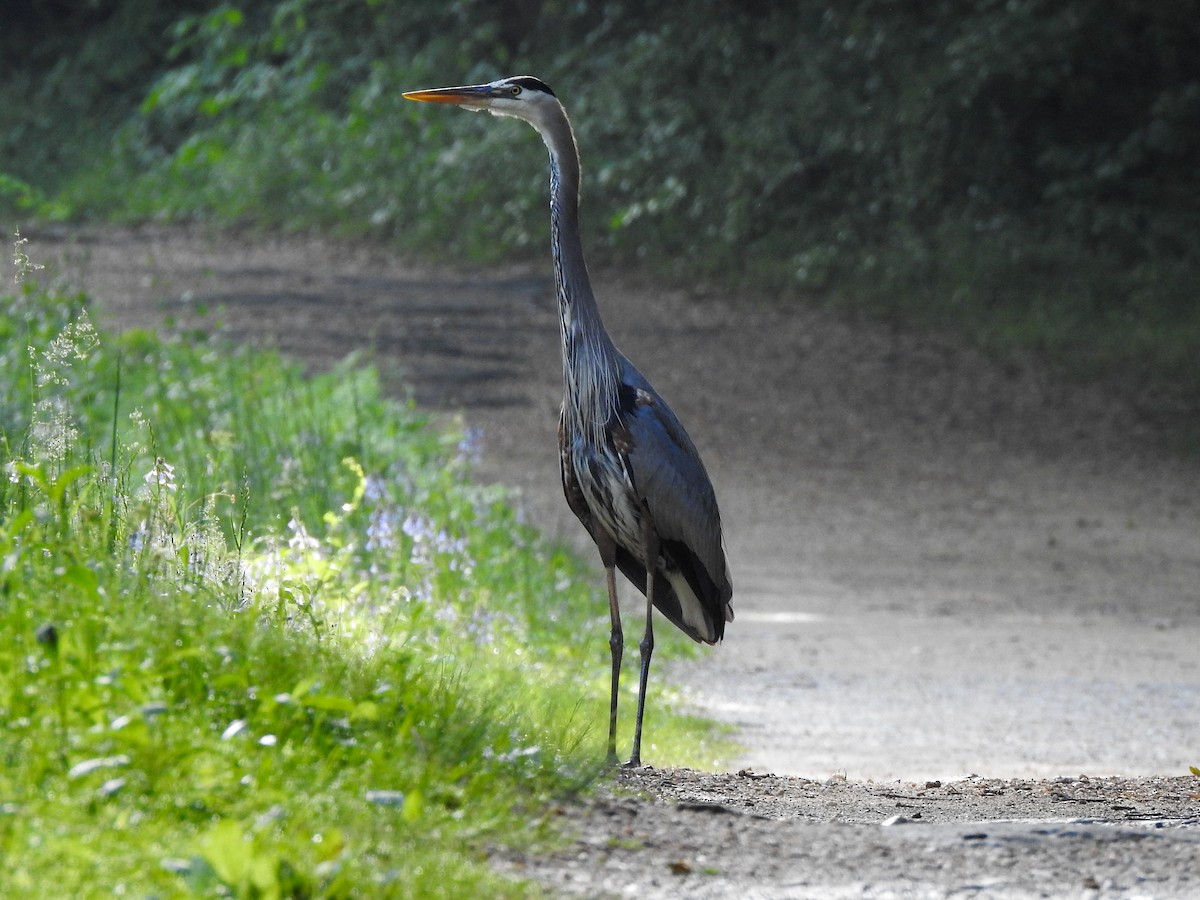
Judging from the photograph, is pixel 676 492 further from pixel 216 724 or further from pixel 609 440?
pixel 216 724

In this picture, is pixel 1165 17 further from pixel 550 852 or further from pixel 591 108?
pixel 550 852

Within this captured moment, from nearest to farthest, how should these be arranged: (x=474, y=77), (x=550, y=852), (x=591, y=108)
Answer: (x=550, y=852), (x=591, y=108), (x=474, y=77)

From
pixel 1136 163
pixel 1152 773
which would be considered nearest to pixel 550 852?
pixel 1152 773

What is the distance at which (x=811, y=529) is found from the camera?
1220 centimetres

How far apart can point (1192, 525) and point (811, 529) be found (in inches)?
104

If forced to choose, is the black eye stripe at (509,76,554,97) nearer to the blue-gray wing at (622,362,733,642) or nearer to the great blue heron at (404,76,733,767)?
the great blue heron at (404,76,733,767)

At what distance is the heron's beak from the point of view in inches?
250

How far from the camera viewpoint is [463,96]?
648cm

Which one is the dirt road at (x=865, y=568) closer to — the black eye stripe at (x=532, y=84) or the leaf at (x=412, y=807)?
the leaf at (x=412, y=807)

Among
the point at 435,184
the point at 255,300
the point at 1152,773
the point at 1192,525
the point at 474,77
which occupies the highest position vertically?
the point at 474,77

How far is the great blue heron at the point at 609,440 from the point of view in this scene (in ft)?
20.6

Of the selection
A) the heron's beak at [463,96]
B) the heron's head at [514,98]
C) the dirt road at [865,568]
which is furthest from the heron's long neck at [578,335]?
the dirt road at [865,568]

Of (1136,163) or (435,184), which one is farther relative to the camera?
(435,184)

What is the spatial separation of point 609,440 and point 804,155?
14569 mm
